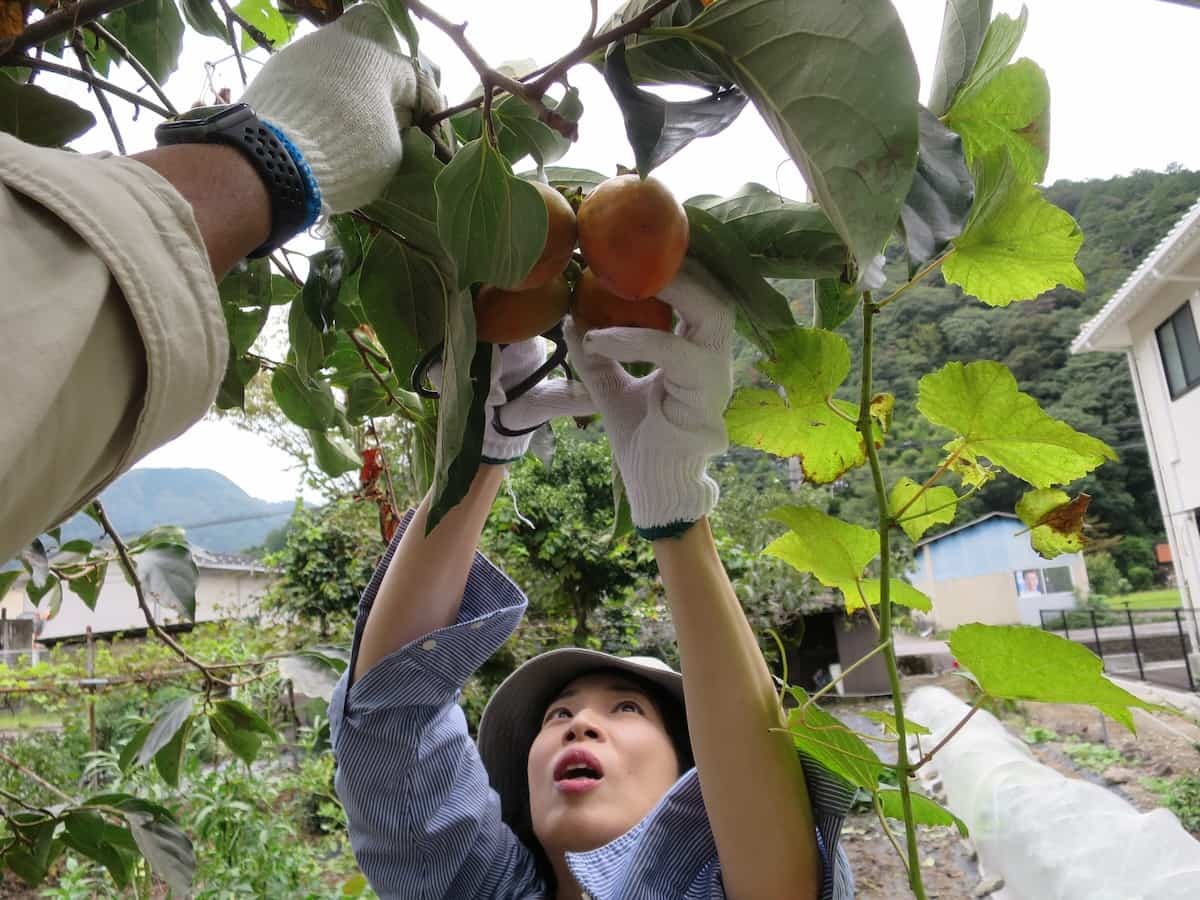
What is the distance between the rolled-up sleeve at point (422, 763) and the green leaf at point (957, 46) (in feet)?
2.17

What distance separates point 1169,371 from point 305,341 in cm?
762

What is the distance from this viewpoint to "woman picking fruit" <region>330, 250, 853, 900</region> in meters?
0.60

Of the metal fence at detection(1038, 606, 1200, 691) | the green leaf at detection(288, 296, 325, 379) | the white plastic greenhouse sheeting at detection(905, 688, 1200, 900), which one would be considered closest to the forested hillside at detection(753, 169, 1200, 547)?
the metal fence at detection(1038, 606, 1200, 691)

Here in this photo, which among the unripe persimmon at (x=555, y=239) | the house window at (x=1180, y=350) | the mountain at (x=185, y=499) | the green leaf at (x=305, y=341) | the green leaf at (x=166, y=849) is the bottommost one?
the green leaf at (x=166, y=849)

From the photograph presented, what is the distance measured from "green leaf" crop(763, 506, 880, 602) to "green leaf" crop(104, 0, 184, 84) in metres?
0.83

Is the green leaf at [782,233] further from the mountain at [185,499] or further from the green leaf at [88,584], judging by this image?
the mountain at [185,499]

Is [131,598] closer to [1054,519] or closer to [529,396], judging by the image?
[529,396]

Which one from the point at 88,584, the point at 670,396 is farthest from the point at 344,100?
the point at 88,584

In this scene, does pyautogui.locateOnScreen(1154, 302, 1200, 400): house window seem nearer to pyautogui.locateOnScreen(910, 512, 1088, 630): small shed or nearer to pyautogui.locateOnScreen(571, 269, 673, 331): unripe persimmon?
pyautogui.locateOnScreen(910, 512, 1088, 630): small shed

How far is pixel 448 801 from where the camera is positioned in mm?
935

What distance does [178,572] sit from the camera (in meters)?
1.10

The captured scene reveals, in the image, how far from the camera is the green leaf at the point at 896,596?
0.51 meters

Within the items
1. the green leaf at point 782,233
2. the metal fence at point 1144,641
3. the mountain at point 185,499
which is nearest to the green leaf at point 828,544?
the green leaf at point 782,233

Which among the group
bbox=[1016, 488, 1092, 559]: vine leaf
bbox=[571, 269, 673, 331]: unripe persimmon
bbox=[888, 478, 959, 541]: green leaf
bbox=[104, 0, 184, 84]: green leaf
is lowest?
bbox=[1016, 488, 1092, 559]: vine leaf
